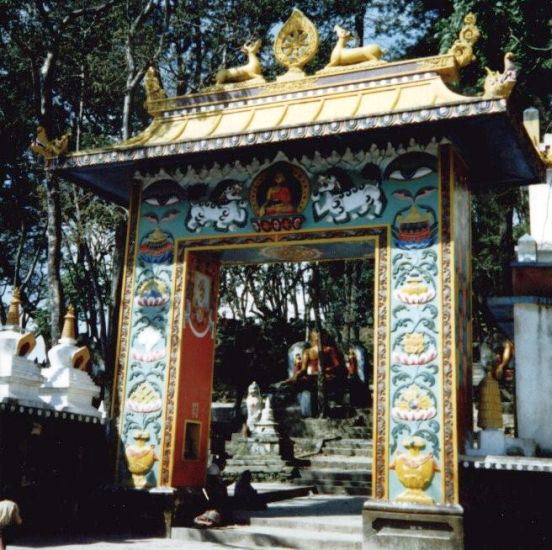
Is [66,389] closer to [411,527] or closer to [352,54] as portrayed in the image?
[411,527]

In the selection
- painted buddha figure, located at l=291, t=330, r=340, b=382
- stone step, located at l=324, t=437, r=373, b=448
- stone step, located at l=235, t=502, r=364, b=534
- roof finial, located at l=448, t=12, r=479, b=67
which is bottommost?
stone step, located at l=235, t=502, r=364, b=534

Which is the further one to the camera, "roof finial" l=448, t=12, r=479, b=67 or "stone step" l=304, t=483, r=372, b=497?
"stone step" l=304, t=483, r=372, b=497

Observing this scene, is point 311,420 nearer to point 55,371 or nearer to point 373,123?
point 55,371

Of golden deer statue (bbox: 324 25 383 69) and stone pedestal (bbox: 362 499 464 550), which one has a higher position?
golden deer statue (bbox: 324 25 383 69)

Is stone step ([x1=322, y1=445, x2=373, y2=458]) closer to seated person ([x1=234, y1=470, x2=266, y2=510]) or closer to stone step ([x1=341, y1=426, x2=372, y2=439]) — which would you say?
stone step ([x1=341, y1=426, x2=372, y2=439])

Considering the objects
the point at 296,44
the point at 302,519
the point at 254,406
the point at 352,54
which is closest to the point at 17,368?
the point at 302,519

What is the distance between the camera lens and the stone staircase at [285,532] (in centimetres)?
867

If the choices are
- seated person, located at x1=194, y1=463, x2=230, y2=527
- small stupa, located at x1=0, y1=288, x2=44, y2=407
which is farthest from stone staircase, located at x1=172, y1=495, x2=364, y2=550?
small stupa, located at x1=0, y1=288, x2=44, y2=407

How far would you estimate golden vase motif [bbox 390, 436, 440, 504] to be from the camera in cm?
841

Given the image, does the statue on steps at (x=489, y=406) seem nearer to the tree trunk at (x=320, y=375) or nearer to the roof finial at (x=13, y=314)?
the roof finial at (x=13, y=314)

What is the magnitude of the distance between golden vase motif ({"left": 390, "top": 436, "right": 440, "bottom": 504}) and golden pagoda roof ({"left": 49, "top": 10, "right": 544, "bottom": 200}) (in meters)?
3.91

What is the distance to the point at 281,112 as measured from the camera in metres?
10.4

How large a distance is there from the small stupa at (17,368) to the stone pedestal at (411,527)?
444cm

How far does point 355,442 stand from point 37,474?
37.3 feet
